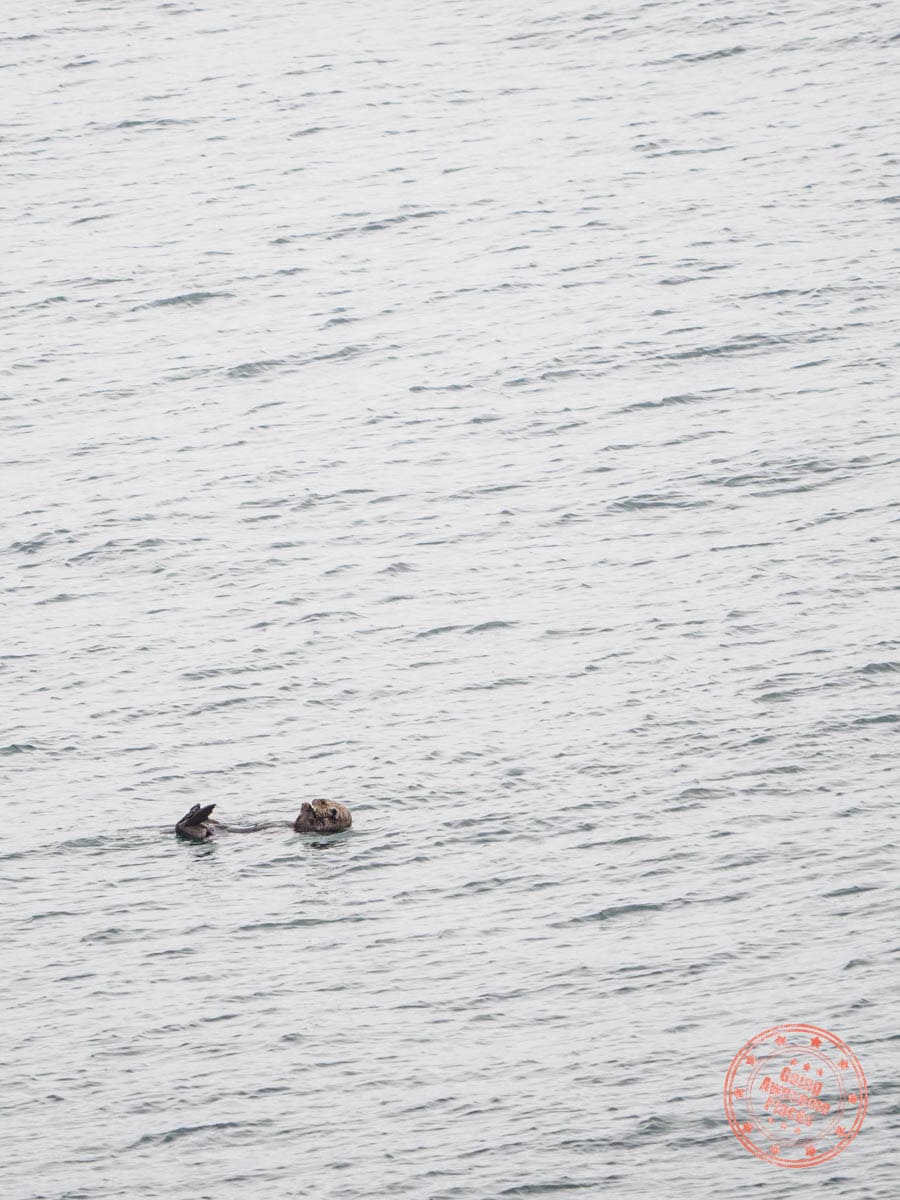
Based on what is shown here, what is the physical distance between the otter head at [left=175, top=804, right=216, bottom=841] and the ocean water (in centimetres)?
37

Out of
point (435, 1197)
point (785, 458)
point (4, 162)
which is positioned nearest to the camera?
point (435, 1197)

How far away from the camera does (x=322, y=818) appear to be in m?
33.2

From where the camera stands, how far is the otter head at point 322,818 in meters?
33.2

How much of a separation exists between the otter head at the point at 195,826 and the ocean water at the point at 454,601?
368 millimetres

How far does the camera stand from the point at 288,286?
67688 millimetres

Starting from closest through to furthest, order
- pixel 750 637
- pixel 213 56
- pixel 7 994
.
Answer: pixel 7 994
pixel 750 637
pixel 213 56

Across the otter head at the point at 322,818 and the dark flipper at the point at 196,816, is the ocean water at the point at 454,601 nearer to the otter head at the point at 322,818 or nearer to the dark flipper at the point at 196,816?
the otter head at the point at 322,818

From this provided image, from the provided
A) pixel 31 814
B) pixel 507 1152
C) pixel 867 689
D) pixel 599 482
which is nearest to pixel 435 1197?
pixel 507 1152

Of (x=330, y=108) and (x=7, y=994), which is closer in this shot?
(x=7, y=994)

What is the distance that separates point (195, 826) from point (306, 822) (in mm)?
2021

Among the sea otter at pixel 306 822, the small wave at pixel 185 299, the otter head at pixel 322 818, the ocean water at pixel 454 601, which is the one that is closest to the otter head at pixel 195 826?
the sea otter at pixel 306 822

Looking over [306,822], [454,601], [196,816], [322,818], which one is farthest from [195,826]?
[454,601]

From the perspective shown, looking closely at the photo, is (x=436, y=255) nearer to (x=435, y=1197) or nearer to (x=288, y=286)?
(x=288, y=286)

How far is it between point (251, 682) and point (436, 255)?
106ft
